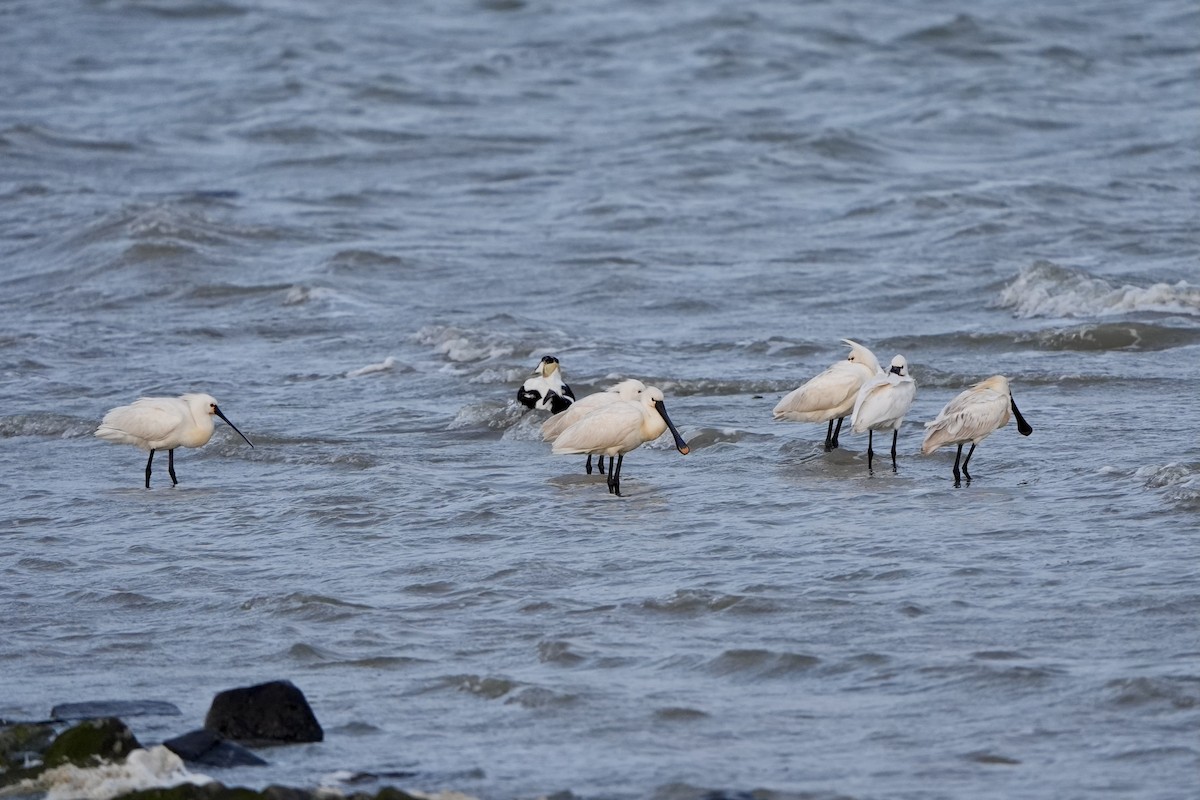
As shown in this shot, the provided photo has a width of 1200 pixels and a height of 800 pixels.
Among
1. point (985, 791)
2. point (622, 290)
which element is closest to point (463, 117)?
point (622, 290)

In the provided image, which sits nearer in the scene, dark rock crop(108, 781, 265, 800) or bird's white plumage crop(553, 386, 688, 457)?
dark rock crop(108, 781, 265, 800)

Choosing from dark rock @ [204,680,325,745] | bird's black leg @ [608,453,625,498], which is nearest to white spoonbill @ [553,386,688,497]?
bird's black leg @ [608,453,625,498]

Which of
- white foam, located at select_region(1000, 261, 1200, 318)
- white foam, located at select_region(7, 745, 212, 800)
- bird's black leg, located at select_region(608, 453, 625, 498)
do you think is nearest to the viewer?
white foam, located at select_region(7, 745, 212, 800)

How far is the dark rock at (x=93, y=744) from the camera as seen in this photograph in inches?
220

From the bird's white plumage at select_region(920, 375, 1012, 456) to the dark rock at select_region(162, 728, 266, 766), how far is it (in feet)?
15.8

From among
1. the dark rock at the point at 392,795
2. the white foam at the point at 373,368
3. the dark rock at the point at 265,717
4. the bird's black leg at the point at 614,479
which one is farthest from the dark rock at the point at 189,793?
the white foam at the point at 373,368

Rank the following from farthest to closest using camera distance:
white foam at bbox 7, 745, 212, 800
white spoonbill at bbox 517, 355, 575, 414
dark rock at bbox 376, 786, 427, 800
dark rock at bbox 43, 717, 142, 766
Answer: white spoonbill at bbox 517, 355, 575, 414 → dark rock at bbox 43, 717, 142, 766 → white foam at bbox 7, 745, 212, 800 → dark rock at bbox 376, 786, 427, 800

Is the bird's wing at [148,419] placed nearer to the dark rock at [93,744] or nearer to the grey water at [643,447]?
the grey water at [643,447]

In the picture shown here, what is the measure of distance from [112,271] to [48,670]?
40.6ft

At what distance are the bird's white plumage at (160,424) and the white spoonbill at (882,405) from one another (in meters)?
3.62

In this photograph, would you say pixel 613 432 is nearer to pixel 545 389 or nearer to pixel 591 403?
pixel 591 403

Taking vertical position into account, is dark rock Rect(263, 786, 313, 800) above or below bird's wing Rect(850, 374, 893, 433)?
below

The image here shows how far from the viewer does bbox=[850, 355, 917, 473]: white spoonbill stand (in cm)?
991

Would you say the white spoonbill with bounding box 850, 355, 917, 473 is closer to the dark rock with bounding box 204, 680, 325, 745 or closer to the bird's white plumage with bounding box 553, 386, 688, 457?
the bird's white plumage with bounding box 553, 386, 688, 457
